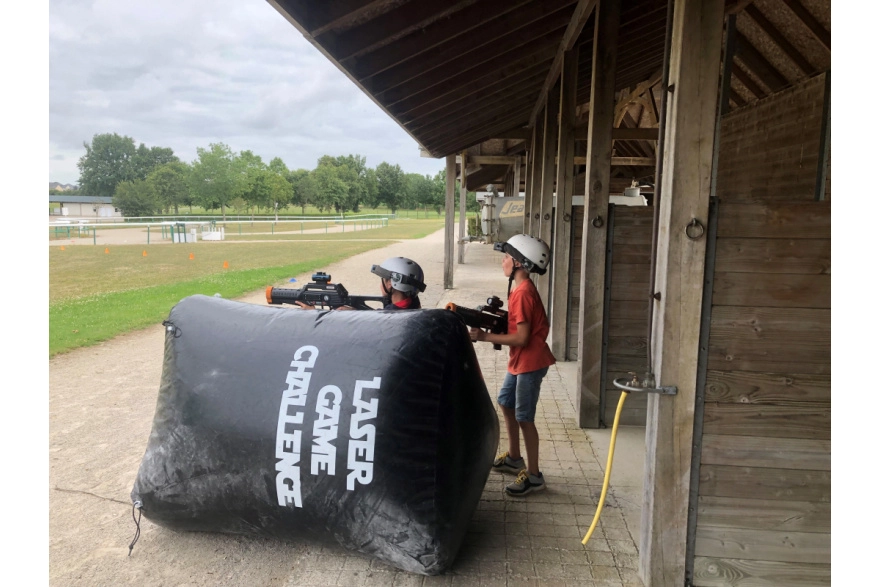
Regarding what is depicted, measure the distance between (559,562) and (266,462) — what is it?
62.1 inches

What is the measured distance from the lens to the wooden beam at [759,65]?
8430mm

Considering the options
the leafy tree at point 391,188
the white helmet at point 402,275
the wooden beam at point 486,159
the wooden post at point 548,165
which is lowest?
the white helmet at point 402,275

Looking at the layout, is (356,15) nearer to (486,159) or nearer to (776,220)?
(776,220)

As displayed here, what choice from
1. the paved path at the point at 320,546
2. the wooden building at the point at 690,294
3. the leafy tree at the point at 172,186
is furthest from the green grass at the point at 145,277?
the leafy tree at the point at 172,186

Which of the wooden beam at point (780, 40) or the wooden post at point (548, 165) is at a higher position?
the wooden beam at point (780, 40)

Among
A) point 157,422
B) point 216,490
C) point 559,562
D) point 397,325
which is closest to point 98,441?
point 157,422

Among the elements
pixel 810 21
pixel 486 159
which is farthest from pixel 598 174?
pixel 486 159

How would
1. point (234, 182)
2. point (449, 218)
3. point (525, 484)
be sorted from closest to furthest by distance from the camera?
1. point (525, 484)
2. point (449, 218)
3. point (234, 182)

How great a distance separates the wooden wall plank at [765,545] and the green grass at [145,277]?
28.1 feet

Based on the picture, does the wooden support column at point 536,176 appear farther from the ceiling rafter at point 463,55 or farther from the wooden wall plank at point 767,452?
the wooden wall plank at point 767,452

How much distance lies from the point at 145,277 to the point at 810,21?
16.5m

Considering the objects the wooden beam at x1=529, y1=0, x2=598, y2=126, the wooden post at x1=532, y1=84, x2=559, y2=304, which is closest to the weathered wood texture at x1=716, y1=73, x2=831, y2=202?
the wooden post at x1=532, y1=84, x2=559, y2=304

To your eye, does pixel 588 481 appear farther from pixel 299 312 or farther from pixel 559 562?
pixel 299 312

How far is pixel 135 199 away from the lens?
6588cm
